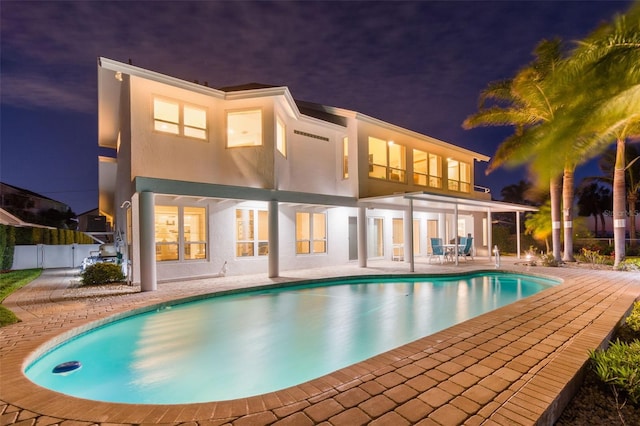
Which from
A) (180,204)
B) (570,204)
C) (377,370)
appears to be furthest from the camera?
(570,204)

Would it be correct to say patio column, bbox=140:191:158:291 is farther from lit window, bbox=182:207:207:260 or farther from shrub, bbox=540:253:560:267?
shrub, bbox=540:253:560:267

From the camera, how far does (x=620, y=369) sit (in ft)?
A: 9.80

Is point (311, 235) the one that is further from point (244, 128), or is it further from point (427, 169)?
point (427, 169)

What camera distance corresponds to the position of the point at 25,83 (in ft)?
114

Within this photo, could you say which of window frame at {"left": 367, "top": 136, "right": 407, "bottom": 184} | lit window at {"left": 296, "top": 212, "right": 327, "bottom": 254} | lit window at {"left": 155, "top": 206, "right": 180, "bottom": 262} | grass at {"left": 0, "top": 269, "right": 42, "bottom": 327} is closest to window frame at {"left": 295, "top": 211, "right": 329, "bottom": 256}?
lit window at {"left": 296, "top": 212, "right": 327, "bottom": 254}

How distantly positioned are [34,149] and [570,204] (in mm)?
84937

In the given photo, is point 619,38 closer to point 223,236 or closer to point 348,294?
point 348,294

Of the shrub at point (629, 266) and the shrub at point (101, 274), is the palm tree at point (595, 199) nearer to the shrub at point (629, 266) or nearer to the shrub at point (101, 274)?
the shrub at point (629, 266)

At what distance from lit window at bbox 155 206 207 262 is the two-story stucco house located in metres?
0.03

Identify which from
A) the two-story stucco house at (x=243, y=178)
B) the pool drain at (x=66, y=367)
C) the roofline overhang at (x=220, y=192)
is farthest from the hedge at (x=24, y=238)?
the pool drain at (x=66, y=367)

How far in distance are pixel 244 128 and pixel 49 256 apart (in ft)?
37.7

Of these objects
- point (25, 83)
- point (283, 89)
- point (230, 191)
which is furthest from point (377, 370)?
point (25, 83)

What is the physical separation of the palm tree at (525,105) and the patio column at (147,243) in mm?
12505

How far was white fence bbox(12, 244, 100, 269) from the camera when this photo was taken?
1430cm
